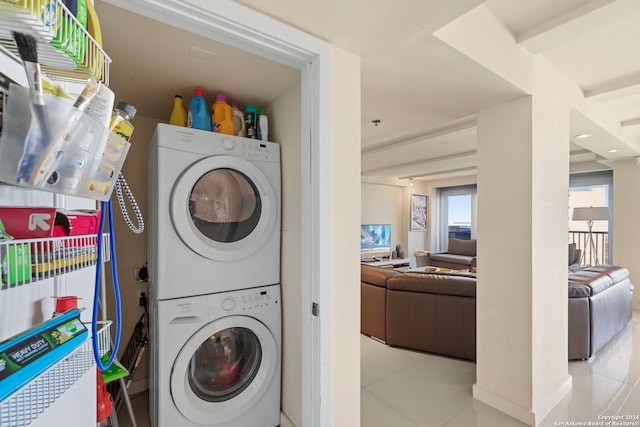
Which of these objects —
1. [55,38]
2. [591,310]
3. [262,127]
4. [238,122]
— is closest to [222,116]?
[238,122]

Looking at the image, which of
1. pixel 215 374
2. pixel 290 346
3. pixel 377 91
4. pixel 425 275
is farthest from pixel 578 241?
pixel 215 374

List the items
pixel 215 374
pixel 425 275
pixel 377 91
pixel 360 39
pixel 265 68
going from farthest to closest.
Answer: pixel 425 275 < pixel 377 91 < pixel 215 374 < pixel 265 68 < pixel 360 39

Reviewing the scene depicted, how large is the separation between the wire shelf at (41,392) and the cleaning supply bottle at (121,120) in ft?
1.41

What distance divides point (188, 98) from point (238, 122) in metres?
0.39

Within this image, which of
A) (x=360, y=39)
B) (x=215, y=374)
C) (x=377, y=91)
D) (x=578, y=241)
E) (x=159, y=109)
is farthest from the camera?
(x=578, y=241)

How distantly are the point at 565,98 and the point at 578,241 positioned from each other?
5.25m

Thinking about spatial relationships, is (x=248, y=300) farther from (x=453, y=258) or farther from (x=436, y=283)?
(x=453, y=258)

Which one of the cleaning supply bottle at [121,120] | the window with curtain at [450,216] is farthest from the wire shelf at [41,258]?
the window with curtain at [450,216]

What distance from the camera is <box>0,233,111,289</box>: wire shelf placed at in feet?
1.39

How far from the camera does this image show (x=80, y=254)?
582mm

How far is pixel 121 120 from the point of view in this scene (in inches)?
23.4

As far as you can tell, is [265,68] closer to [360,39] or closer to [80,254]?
[360,39]

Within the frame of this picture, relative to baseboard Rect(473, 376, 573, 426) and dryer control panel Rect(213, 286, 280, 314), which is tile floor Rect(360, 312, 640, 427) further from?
dryer control panel Rect(213, 286, 280, 314)

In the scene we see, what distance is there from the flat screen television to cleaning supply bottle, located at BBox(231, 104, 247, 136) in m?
5.32
